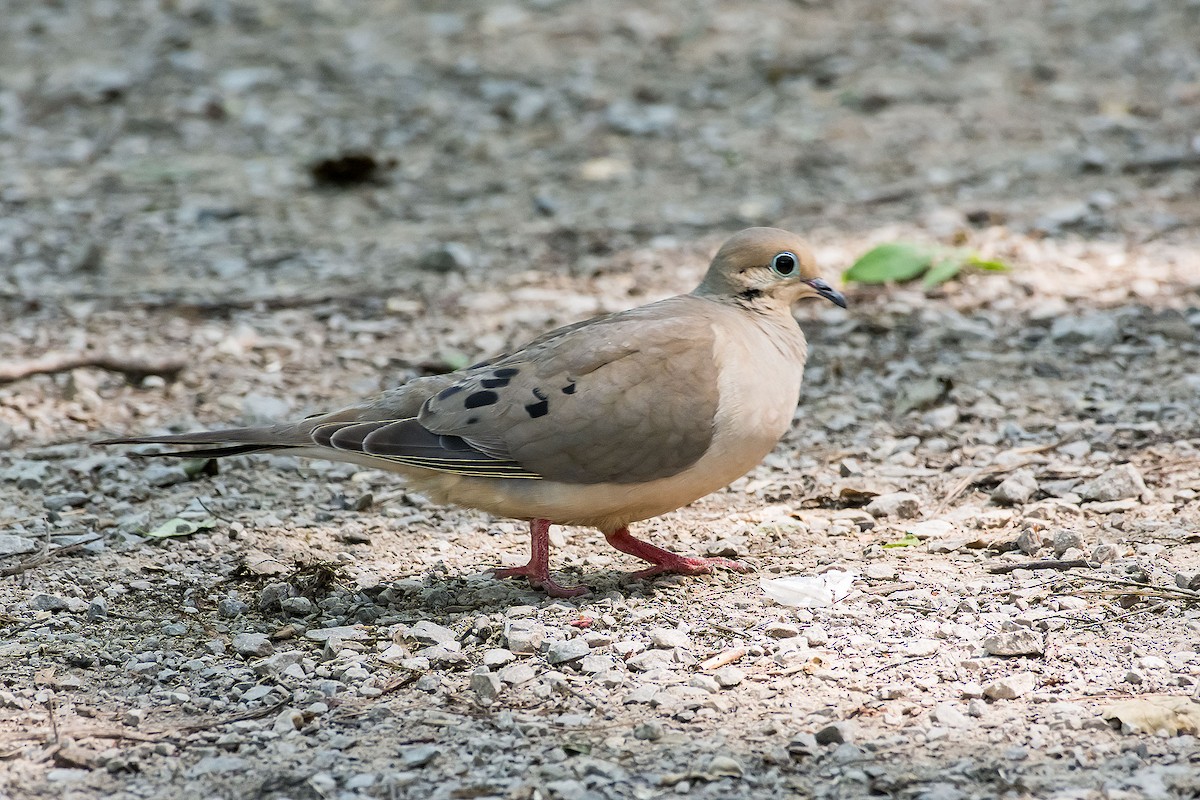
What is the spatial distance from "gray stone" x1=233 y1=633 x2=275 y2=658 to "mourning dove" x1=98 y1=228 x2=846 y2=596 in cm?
55

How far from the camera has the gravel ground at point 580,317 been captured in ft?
10.8

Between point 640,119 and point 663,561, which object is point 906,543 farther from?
point 640,119

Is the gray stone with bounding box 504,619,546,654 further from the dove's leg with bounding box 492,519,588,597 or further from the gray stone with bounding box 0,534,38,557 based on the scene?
the gray stone with bounding box 0,534,38,557

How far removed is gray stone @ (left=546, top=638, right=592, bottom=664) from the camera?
3.64 metres

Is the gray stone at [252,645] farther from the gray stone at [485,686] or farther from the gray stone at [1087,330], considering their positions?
the gray stone at [1087,330]

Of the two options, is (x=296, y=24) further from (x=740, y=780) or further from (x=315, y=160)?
(x=740, y=780)

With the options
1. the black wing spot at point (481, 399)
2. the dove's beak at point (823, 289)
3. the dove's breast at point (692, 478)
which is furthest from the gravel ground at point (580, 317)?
the dove's beak at point (823, 289)

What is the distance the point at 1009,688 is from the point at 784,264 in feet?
5.57

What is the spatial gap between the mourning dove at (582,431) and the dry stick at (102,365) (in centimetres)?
166

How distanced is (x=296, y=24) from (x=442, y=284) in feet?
13.5

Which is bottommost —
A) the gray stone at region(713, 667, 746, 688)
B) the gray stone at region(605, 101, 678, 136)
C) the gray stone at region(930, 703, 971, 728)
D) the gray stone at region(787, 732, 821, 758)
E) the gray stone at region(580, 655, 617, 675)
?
the gray stone at region(580, 655, 617, 675)

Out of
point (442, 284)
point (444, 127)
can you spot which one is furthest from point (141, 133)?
point (442, 284)

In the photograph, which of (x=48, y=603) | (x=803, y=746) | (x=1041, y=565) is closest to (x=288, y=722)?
(x=48, y=603)

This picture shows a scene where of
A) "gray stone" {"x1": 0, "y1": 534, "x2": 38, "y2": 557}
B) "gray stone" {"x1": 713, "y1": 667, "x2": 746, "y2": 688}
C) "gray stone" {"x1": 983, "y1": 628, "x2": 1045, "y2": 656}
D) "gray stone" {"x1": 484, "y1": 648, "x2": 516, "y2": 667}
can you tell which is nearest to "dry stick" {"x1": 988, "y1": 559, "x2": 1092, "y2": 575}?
"gray stone" {"x1": 983, "y1": 628, "x2": 1045, "y2": 656}
